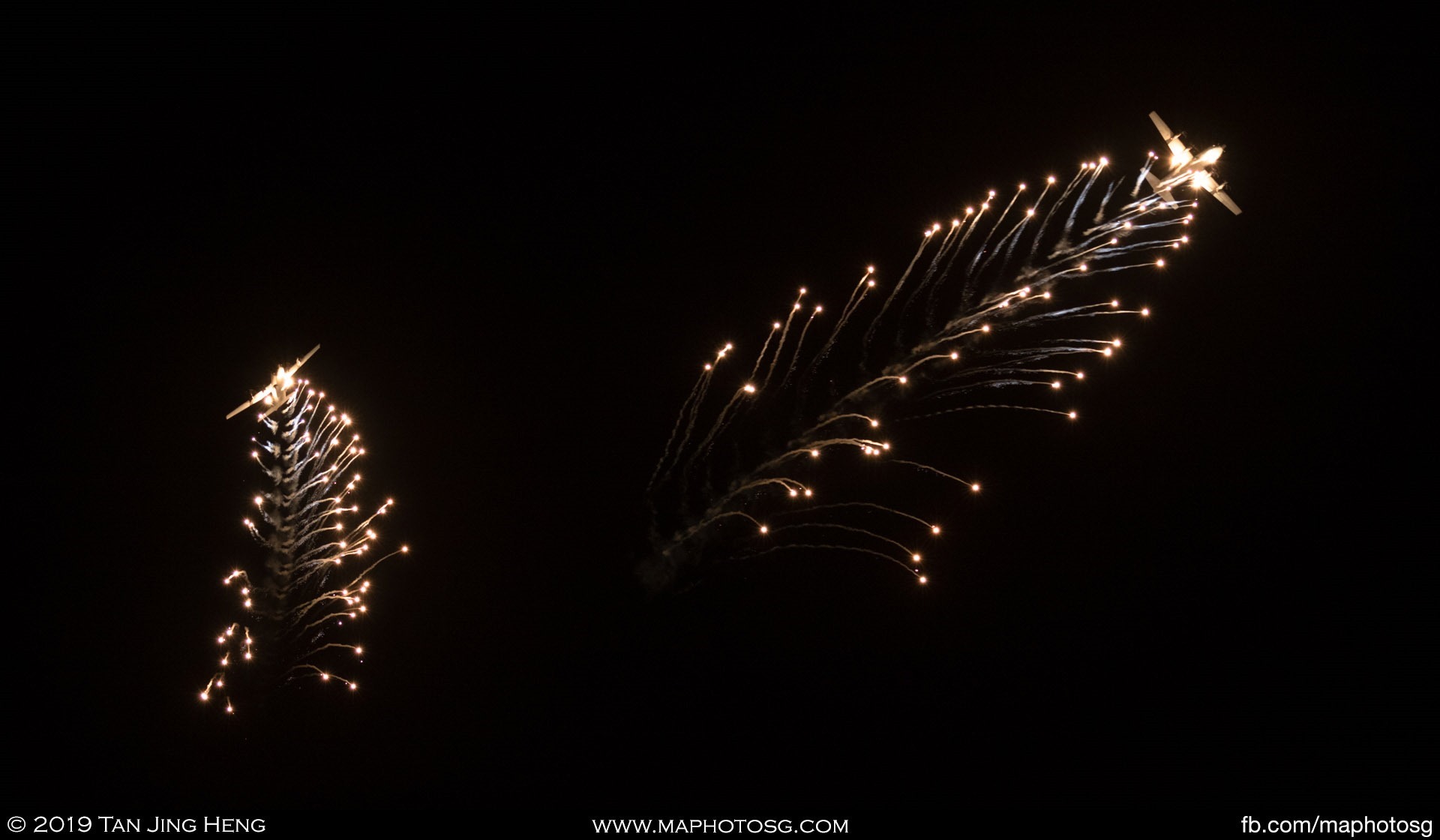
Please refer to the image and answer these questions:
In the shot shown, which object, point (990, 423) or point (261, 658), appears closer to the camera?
point (261, 658)

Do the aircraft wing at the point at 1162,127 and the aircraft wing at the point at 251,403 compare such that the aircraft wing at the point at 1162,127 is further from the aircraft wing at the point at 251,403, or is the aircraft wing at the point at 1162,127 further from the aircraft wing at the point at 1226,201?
the aircraft wing at the point at 251,403

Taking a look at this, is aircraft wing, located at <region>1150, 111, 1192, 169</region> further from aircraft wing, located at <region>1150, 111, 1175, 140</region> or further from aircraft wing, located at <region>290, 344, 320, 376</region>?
aircraft wing, located at <region>290, 344, 320, 376</region>

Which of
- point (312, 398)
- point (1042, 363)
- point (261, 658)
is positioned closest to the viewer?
point (261, 658)

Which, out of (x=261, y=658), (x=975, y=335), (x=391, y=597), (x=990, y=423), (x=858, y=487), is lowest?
(x=261, y=658)

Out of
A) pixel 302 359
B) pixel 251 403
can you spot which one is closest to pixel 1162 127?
pixel 302 359

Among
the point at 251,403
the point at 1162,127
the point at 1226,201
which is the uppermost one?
the point at 1162,127

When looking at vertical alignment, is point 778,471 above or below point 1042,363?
below

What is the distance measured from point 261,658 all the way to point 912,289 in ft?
43.1

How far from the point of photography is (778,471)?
45.4ft

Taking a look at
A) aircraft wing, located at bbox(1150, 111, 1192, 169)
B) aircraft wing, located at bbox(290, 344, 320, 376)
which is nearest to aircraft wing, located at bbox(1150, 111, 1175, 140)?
aircraft wing, located at bbox(1150, 111, 1192, 169)

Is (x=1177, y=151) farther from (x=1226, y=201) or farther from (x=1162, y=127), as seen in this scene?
(x=1226, y=201)

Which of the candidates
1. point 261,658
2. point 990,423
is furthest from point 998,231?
point 261,658

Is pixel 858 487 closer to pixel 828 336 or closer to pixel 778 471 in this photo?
pixel 778 471

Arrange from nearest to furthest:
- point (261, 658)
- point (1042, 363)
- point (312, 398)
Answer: point (261, 658), point (1042, 363), point (312, 398)
